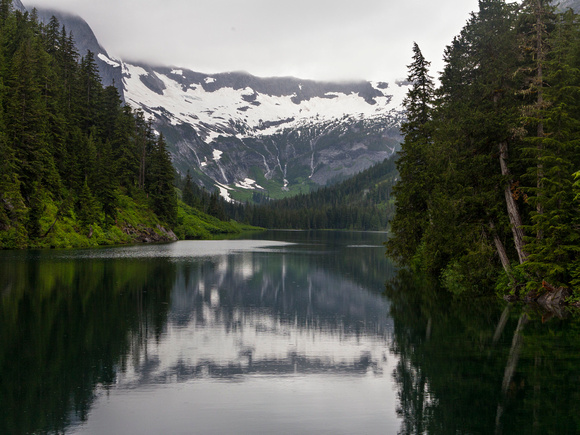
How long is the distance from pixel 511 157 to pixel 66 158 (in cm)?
7431

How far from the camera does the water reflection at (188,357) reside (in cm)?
1242

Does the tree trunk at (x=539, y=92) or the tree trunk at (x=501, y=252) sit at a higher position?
the tree trunk at (x=539, y=92)

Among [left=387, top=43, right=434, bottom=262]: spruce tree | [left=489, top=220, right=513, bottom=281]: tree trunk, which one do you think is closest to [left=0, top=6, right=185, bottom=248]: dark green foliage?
[left=387, top=43, right=434, bottom=262]: spruce tree

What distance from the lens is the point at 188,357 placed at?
18.3 meters

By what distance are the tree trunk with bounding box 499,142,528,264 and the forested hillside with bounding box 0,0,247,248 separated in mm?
59512

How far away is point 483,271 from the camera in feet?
115

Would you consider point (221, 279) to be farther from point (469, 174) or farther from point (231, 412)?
point (231, 412)

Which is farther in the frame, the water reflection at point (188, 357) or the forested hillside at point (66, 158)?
the forested hillside at point (66, 158)

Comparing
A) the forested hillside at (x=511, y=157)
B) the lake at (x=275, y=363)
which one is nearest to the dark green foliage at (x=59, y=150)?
the lake at (x=275, y=363)

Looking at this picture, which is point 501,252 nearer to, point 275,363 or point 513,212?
point 513,212

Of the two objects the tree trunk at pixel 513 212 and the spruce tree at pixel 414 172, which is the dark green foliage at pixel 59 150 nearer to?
the spruce tree at pixel 414 172

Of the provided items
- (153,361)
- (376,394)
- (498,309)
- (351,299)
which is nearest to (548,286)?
(498,309)

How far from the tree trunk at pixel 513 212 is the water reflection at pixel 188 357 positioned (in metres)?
9.68

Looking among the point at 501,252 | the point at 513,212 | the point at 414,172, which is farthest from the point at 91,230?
the point at 513,212
